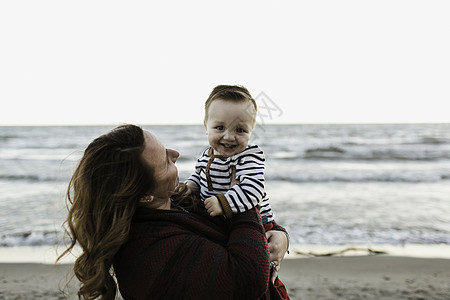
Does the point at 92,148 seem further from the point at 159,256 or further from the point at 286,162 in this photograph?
the point at 286,162

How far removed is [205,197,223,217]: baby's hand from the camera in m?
1.63

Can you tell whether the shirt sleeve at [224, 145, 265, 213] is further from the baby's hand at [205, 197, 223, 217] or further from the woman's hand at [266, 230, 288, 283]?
the woman's hand at [266, 230, 288, 283]

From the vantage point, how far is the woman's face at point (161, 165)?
148 cm

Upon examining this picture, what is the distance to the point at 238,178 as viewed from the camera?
1.83 m

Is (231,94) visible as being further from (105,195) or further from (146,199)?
(105,195)

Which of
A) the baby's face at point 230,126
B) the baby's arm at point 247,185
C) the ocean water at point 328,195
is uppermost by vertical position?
the baby's face at point 230,126

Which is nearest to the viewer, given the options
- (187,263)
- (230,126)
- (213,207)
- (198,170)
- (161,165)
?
(187,263)

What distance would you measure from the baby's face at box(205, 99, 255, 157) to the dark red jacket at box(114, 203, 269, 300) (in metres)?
0.50

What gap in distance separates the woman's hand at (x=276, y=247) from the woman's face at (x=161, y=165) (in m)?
0.55

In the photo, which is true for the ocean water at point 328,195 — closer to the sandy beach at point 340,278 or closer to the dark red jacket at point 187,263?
the dark red jacket at point 187,263

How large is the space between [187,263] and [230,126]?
0.78 meters

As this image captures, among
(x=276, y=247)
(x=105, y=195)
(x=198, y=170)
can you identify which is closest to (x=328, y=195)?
(x=198, y=170)

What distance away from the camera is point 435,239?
537 centimetres

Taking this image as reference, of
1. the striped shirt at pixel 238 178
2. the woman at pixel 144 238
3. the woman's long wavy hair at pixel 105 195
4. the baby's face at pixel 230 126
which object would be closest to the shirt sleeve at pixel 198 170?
the striped shirt at pixel 238 178
